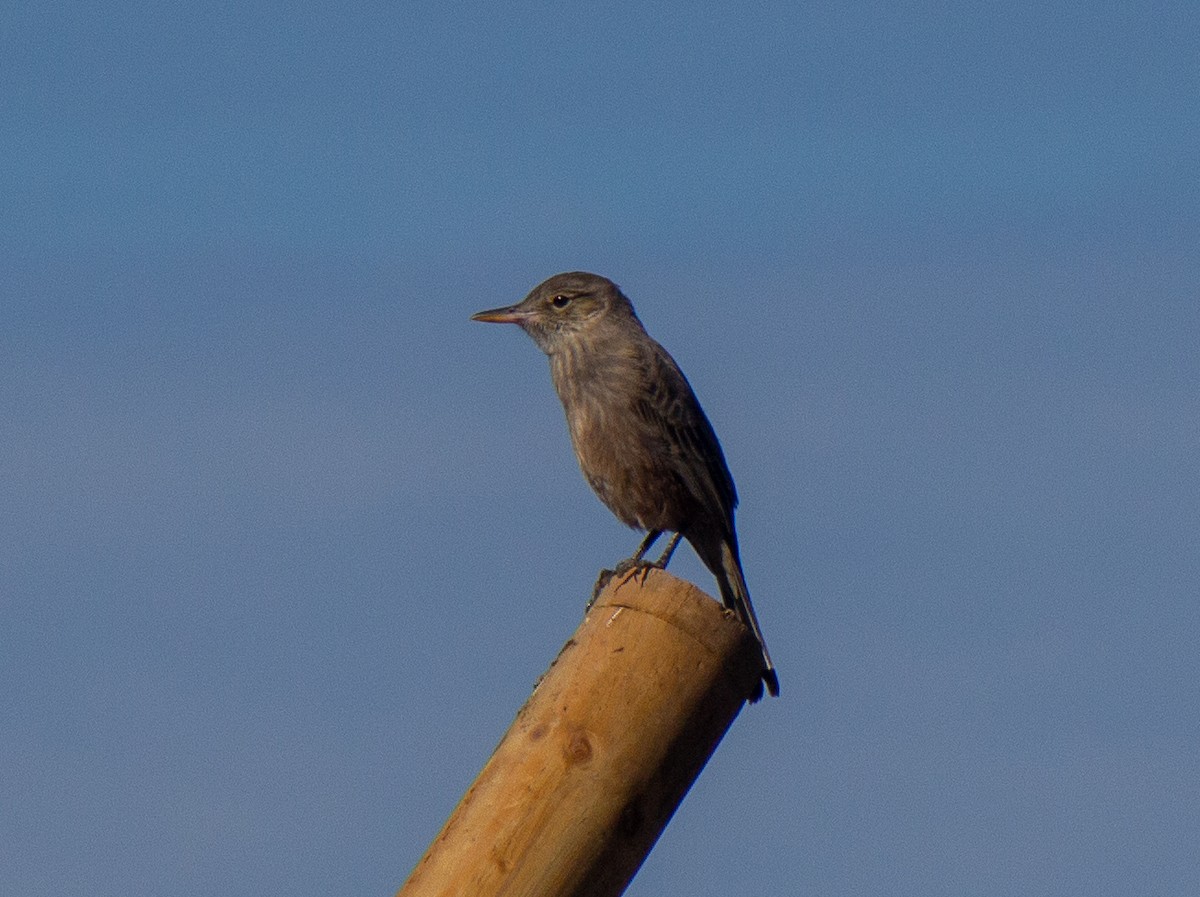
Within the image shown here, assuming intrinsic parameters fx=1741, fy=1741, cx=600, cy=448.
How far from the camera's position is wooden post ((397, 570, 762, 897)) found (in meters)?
3.73

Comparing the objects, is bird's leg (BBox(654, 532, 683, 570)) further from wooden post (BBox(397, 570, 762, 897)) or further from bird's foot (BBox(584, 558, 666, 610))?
wooden post (BBox(397, 570, 762, 897))

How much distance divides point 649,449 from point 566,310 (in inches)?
54.3

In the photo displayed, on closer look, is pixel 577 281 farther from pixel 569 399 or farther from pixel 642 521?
pixel 642 521

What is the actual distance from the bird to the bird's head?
0.28 metres

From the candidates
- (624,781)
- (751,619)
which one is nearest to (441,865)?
(624,781)

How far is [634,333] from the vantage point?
10289 millimetres

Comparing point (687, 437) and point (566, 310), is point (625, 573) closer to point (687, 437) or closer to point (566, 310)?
point (687, 437)

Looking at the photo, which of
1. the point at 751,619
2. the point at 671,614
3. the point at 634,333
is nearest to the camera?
the point at 671,614

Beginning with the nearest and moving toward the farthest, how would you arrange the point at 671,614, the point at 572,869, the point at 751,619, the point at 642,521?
the point at 572,869
the point at 671,614
the point at 751,619
the point at 642,521

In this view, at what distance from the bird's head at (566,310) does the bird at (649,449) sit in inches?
11.2

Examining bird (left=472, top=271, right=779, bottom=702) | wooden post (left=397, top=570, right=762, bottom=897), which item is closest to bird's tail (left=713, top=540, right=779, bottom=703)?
bird (left=472, top=271, right=779, bottom=702)

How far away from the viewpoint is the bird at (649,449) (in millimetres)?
9469

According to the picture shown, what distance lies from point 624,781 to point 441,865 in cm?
44

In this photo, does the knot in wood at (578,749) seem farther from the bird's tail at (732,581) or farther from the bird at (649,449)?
the bird at (649,449)
